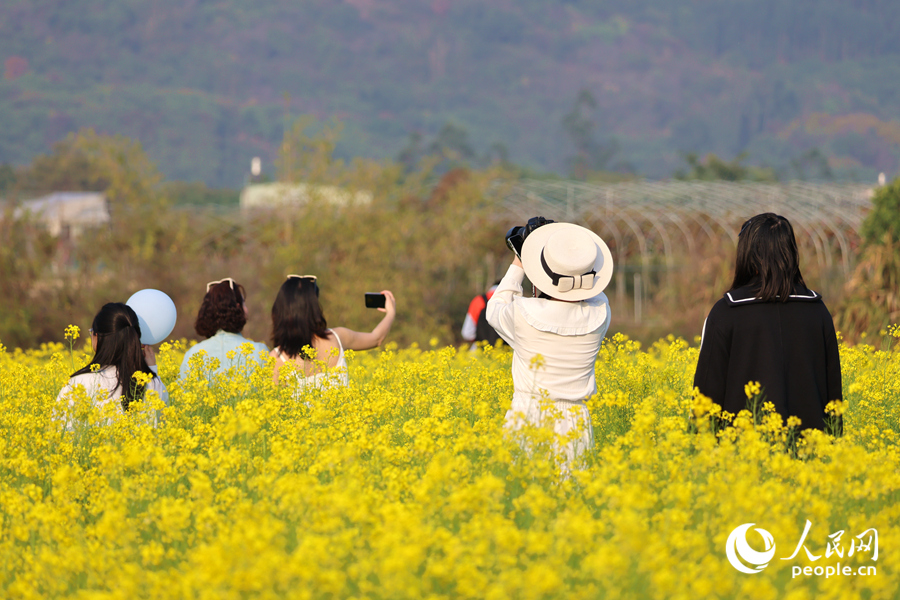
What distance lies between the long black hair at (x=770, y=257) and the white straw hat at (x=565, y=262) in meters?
0.61

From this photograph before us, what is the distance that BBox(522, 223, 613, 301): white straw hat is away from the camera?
3582mm

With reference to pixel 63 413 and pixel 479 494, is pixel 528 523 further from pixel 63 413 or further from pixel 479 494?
pixel 63 413

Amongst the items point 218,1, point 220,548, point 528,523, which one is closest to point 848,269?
point 528,523

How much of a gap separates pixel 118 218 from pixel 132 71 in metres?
Answer: 152

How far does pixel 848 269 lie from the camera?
57.4 feet

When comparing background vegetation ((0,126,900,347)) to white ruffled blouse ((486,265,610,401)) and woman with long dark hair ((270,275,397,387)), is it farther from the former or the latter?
white ruffled blouse ((486,265,610,401))

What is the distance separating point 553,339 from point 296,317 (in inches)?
79.5

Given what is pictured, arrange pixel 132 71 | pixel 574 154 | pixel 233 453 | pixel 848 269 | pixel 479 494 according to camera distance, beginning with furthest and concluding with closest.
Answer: pixel 132 71 → pixel 574 154 → pixel 848 269 → pixel 233 453 → pixel 479 494

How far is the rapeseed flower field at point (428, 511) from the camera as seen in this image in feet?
7.93

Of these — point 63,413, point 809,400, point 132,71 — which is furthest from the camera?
point 132,71

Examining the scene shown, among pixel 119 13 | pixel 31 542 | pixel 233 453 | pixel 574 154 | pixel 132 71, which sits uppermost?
pixel 119 13

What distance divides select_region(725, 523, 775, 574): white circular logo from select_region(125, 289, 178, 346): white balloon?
129 inches

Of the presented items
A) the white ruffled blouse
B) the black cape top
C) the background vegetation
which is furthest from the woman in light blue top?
the background vegetation

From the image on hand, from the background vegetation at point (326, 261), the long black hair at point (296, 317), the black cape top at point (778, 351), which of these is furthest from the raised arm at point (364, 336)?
the background vegetation at point (326, 261)
